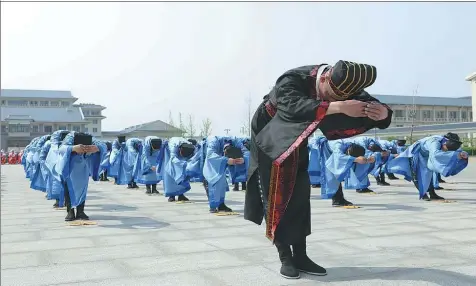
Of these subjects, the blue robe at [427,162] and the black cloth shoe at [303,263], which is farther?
the blue robe at [427,162]

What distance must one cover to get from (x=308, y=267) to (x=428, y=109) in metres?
57.3

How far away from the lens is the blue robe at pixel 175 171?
9398 mm

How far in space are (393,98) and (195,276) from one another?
184 ft

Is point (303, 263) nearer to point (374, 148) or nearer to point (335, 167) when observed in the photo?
point (335, 167)

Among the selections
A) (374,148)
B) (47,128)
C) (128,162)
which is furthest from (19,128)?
(374,148)

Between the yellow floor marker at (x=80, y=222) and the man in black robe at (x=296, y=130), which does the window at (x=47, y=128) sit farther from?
the man in black robe at (x=296, y=130)

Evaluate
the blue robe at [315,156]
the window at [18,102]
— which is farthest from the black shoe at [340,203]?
the window at [18,102]

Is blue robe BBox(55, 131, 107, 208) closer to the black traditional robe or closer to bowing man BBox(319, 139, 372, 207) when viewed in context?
the black traditional robe

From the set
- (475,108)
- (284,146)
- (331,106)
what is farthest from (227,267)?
(475,108)

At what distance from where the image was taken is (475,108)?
44.1 meters

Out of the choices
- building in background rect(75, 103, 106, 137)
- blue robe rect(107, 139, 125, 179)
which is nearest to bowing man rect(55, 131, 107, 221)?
blue robe rect(107, 139, 125, 179)

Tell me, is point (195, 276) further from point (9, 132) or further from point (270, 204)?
point (9, 132)

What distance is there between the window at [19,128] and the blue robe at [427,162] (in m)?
57.9

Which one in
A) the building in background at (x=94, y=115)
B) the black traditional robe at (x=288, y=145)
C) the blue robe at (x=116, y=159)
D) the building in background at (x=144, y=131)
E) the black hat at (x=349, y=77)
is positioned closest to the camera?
the black hat at (x=349, y=77)
